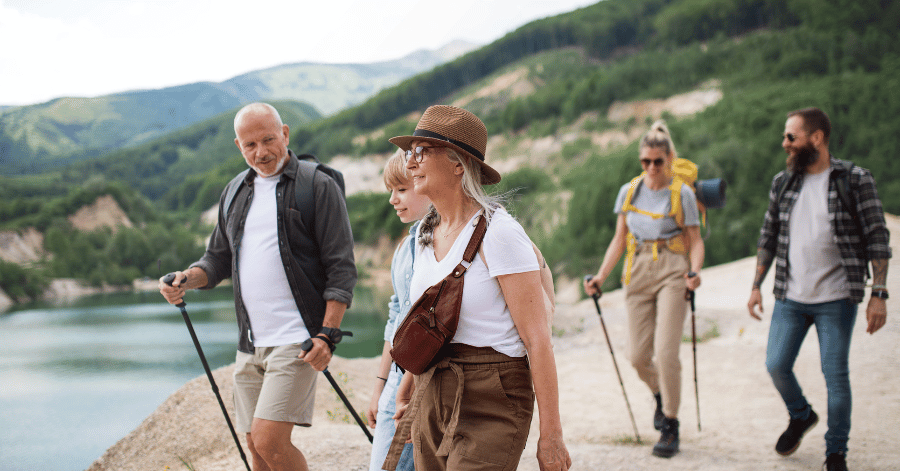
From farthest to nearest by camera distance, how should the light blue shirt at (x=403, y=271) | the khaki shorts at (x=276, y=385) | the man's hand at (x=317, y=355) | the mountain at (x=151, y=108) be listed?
the mountain at (x=151, y=108) → the khaki shorts at (x=276, y=385) → the man's hand at (x=317, y=355) → the light blue shirt at (x=403, y=271)

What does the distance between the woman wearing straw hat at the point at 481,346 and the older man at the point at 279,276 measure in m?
0.93

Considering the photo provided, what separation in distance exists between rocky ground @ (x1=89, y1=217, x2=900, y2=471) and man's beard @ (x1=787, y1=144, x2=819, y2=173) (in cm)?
182

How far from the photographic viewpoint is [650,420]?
5.73 meters

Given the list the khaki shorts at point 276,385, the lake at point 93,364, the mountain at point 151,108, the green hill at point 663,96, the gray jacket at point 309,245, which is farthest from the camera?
the mountain at point 151,108

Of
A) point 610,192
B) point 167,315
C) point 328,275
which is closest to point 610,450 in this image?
point 328,275

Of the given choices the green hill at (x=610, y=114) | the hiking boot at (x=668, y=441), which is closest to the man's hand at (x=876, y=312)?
the hiking boot at (x=668, y=441)

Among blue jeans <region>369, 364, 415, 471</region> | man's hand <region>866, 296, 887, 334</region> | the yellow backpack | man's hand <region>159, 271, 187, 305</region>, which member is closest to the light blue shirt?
blue jeans <region>369, 364, 415, 471</region>

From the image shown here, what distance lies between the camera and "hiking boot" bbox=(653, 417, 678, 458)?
4.03 metres

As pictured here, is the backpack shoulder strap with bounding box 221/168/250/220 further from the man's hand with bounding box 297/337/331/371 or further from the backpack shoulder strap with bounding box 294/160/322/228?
the man's hand with bounding box 297/337/331/371

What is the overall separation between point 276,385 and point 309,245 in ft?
2.09

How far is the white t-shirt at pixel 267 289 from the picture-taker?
2740mm

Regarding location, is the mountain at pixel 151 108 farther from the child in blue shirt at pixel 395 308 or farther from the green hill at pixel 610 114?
the child in blue shirt at pixel 395 308

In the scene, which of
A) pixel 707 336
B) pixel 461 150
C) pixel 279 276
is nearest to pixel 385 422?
pixel 279 276

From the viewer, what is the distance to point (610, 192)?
30.2 meters
